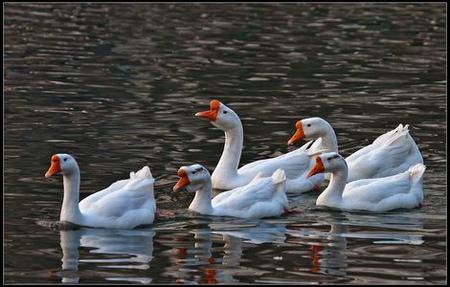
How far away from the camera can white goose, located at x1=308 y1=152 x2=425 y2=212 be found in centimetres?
1633

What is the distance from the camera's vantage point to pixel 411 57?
3002 centimetres

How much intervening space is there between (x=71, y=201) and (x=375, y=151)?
5.08 meters

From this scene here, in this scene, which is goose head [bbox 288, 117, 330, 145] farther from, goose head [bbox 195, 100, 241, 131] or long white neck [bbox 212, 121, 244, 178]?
goose head [bbox 195, 100, 241, 131]

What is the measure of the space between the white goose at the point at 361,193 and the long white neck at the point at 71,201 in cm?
317

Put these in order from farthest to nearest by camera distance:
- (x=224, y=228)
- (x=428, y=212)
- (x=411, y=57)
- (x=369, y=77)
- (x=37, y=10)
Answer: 1. (x=37, y=10)
2. (x=411, y=57)
3. (x=369, y=77)
4. (x=428, y=212)
5. (x=224, y=228)

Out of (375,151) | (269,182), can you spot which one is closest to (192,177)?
(269,182)

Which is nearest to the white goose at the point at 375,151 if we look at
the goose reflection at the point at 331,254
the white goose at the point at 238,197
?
the white goose at the point at 238,197

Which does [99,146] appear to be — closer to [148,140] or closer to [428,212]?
[148,140]

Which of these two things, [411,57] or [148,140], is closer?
[148,140]

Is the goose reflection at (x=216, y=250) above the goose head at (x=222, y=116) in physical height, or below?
below

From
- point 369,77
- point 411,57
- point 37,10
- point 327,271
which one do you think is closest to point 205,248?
point 327,271

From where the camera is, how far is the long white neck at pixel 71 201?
14.7 metres

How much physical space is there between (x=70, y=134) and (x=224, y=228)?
6008 mm

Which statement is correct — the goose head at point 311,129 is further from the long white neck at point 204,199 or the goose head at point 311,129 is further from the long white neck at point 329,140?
the long white neck at point 204,199
